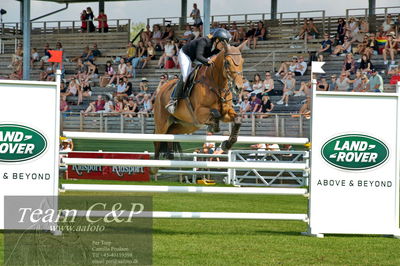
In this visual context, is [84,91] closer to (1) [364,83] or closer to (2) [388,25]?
(2) [388,25]

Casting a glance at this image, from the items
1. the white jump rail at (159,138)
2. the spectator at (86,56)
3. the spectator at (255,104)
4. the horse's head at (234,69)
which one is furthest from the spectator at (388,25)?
the white jump rail at (159,138)

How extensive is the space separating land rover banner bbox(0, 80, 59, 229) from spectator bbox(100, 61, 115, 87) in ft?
70.9

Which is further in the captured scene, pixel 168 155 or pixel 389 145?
pixel 168 155

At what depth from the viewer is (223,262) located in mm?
7637

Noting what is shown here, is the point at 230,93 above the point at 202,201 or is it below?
above

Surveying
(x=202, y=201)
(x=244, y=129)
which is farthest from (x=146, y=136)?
(x=244, y=129)

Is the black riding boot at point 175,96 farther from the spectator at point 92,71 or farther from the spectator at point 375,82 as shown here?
the spectator at point 92,71

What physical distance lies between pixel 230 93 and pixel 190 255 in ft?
12.6

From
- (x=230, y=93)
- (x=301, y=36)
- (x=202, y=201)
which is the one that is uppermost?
(x=301, y=36)

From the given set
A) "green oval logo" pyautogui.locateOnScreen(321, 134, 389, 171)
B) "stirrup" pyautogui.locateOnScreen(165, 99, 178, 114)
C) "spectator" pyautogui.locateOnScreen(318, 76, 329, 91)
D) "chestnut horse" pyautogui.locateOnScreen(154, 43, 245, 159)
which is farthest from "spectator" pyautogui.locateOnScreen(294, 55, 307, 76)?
"green oval logo" pyautogui.locateOnScreen(321, 134, 389, 171)

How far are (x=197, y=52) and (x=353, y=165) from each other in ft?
9.36

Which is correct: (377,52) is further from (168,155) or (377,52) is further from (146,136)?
(146,136)

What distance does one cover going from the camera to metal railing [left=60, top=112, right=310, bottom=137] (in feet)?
73.9

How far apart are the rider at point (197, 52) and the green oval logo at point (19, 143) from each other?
2911 mm
